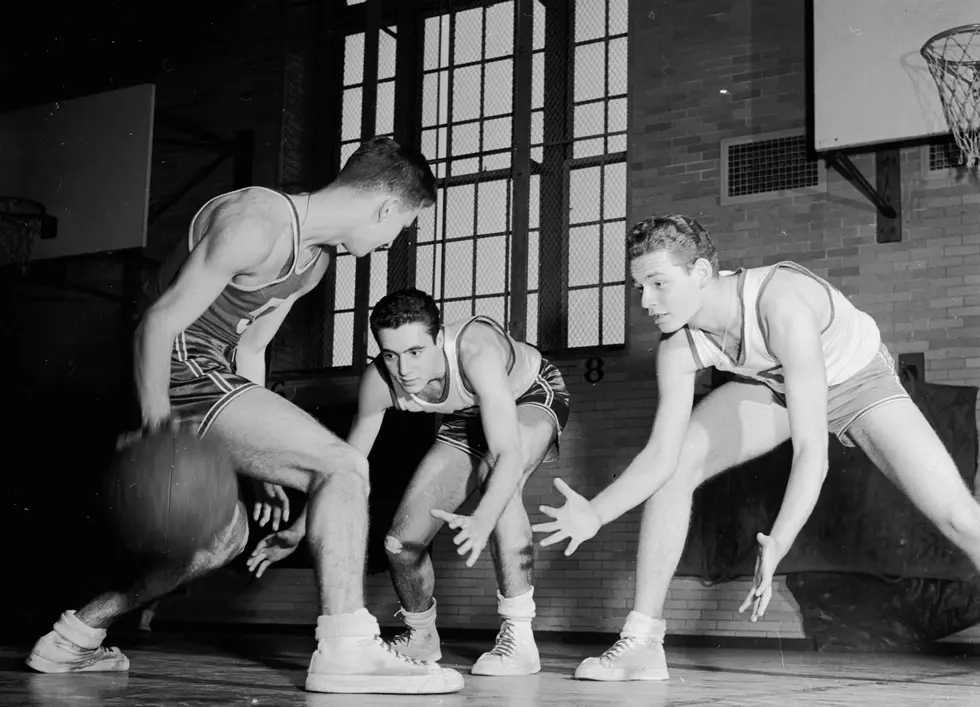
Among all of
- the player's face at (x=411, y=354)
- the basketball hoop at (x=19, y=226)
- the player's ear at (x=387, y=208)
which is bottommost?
the player's face at (x=411, y=354)

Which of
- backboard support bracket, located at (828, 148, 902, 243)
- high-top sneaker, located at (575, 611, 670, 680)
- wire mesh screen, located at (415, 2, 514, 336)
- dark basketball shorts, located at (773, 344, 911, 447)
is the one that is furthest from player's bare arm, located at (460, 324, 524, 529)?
wire mesh screen, located at (415, 2, 514, 336)

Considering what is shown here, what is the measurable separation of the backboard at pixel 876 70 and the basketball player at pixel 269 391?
3.72 meters

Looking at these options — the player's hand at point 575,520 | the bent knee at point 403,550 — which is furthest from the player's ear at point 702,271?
the bent knee at point 403,550

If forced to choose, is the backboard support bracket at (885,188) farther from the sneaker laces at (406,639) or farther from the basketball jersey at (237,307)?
the basketball jersey at (237,307)

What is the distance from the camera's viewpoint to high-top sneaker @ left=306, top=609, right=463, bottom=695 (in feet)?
8.49

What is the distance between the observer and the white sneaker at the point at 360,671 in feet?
8.48

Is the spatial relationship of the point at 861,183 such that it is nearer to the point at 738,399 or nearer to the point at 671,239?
the point at 738,399

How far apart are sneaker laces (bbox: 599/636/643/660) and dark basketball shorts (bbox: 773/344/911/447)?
859 millimetres

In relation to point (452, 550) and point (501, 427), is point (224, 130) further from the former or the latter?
point (501, 427)

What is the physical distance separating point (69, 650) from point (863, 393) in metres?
2.37

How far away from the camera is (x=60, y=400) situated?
8.91 m

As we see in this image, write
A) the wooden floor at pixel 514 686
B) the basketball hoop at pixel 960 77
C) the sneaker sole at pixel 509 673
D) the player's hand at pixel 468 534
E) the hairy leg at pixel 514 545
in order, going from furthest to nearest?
the basketball hoop at pixel 960 77 < the hairy leg at pixel 514 545 < the sneaker sole at pixel 509 673 < the player's hand at pixel 468 534 < the wooden floor at pixel 514 686

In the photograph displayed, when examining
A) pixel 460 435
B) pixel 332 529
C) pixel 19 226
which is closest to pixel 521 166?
pixel 19 226

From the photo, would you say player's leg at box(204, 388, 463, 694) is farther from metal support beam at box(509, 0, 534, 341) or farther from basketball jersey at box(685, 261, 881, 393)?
metal support beam at box(509, 0, 534, 341)
